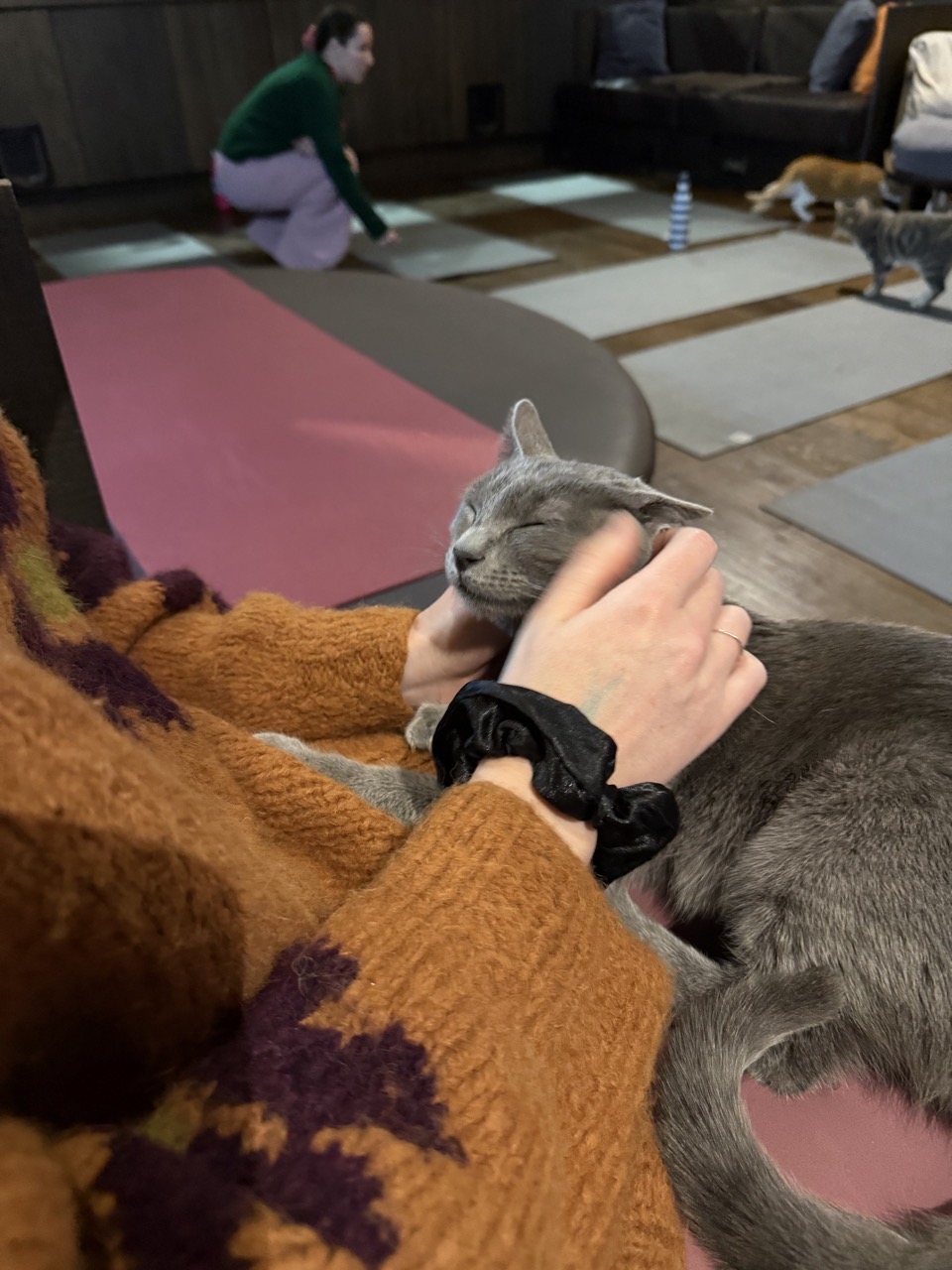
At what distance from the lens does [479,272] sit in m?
4.02

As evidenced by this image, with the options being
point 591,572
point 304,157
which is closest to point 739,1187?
point 591,572

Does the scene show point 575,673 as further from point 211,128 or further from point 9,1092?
point 211,128

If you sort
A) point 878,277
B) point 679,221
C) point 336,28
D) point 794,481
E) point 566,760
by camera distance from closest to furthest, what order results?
point 566,760
point 794,481
point 878,277
point 336,28
point 679,221

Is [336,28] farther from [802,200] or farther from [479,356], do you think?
[802,200]

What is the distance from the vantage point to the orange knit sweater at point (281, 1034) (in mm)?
308

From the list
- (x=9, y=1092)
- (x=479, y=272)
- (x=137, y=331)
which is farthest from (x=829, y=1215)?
(x=479, y=272)

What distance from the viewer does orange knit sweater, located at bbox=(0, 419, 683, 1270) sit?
31cm

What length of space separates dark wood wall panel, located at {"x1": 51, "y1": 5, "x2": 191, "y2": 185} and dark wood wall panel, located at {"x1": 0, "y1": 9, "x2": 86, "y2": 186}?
0.21ft

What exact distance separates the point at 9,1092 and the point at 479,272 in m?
4.16

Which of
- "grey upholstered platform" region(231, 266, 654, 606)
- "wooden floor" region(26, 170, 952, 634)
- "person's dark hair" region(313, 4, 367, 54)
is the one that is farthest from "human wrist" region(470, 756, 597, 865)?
"person's dark hair" region(313, 4, 367, 54)

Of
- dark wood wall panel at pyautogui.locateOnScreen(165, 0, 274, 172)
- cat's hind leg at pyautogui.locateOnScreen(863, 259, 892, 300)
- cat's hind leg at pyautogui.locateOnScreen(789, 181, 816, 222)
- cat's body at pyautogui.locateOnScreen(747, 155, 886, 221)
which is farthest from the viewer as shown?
dark wood wall panel at pyautogui.locateOnScreen(165, 0, 274, 172)

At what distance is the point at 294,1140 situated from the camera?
1.12ft

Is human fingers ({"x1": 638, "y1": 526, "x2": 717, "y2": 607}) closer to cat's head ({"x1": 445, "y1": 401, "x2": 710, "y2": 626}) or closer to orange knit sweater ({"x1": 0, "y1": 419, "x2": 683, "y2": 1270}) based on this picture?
cat's head ({"x1": 445, "y1": 401, "x2": 710, "y2": 626})

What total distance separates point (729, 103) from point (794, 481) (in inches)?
169
